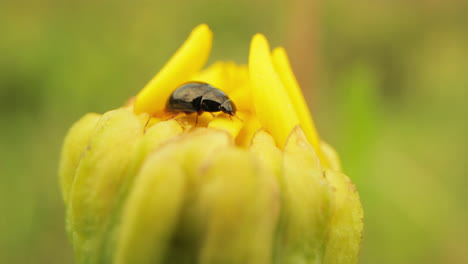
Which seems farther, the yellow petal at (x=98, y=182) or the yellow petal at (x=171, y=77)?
the yellow petal at (x=171, y=77)

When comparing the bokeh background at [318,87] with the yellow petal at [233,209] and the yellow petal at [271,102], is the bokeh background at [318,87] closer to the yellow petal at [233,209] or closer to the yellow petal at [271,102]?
the yellow petal at [271,102]

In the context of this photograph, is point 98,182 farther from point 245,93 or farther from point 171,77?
point 245,93

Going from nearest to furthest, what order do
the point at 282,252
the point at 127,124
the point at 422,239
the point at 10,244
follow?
the point at 282,252
the point at 127,124
the point at 10,244
the point at 422,239

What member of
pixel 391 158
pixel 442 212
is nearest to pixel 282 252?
pixel 442 212

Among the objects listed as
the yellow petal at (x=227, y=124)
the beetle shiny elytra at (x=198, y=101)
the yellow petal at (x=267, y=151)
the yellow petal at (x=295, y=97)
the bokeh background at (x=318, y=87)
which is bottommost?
the yellow petal at (x=267, y=151)

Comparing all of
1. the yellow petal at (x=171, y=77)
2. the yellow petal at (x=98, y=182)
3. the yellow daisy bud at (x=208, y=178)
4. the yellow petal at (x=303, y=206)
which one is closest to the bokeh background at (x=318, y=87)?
the yellow petal at (x=171, y=77)

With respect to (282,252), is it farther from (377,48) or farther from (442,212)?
(377,48)

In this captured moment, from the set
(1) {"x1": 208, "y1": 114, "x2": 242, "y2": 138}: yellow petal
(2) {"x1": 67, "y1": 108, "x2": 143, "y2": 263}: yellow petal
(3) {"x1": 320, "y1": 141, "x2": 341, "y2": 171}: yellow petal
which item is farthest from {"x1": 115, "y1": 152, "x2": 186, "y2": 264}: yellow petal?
(3) {"x1": 320, "y1": 141, "x2": 341, "y2": 171}: yellow petal
